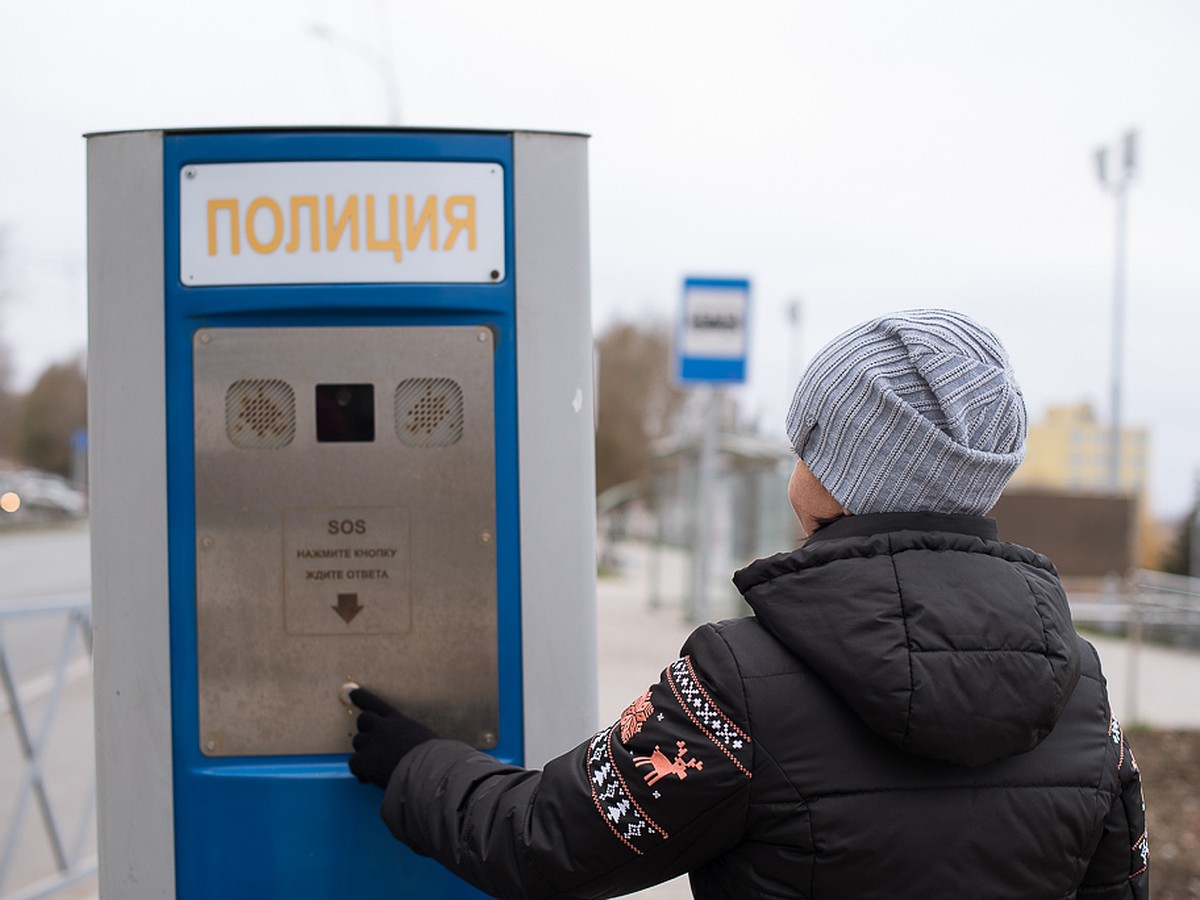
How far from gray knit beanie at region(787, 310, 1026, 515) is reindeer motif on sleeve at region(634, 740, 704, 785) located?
35 centimetres

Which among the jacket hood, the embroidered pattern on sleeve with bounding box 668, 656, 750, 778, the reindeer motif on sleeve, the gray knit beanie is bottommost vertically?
the reindeer motif on sleeve

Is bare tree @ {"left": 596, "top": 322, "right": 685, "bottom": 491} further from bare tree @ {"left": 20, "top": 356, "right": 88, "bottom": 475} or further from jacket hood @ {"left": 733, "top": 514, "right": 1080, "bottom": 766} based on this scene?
jacket hood @ {"left": 733, "top": 514, "right": 1080, "bottom": 766}

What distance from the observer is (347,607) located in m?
1.71

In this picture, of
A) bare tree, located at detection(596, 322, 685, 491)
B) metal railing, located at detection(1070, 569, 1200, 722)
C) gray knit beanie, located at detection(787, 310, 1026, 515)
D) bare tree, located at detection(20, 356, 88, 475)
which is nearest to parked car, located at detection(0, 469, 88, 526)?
bare tree, located at detection(20, 356, 88, 475)

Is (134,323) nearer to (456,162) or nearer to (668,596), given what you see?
(456,162)

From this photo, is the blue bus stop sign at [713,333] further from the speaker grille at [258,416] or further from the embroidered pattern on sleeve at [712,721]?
the embroidered pattern on sleeve at [712,721]

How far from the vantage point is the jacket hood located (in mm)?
1080

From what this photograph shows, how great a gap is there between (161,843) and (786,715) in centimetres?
115

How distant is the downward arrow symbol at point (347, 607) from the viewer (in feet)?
5.59

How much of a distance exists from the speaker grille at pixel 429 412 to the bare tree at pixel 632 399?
1193 inches

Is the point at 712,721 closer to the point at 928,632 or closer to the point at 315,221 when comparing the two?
the point at 928,632

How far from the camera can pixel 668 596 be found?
1357cm

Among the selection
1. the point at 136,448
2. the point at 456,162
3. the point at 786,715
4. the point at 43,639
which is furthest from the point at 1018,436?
the point at 43,639

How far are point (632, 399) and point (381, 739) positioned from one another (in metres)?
32.3
